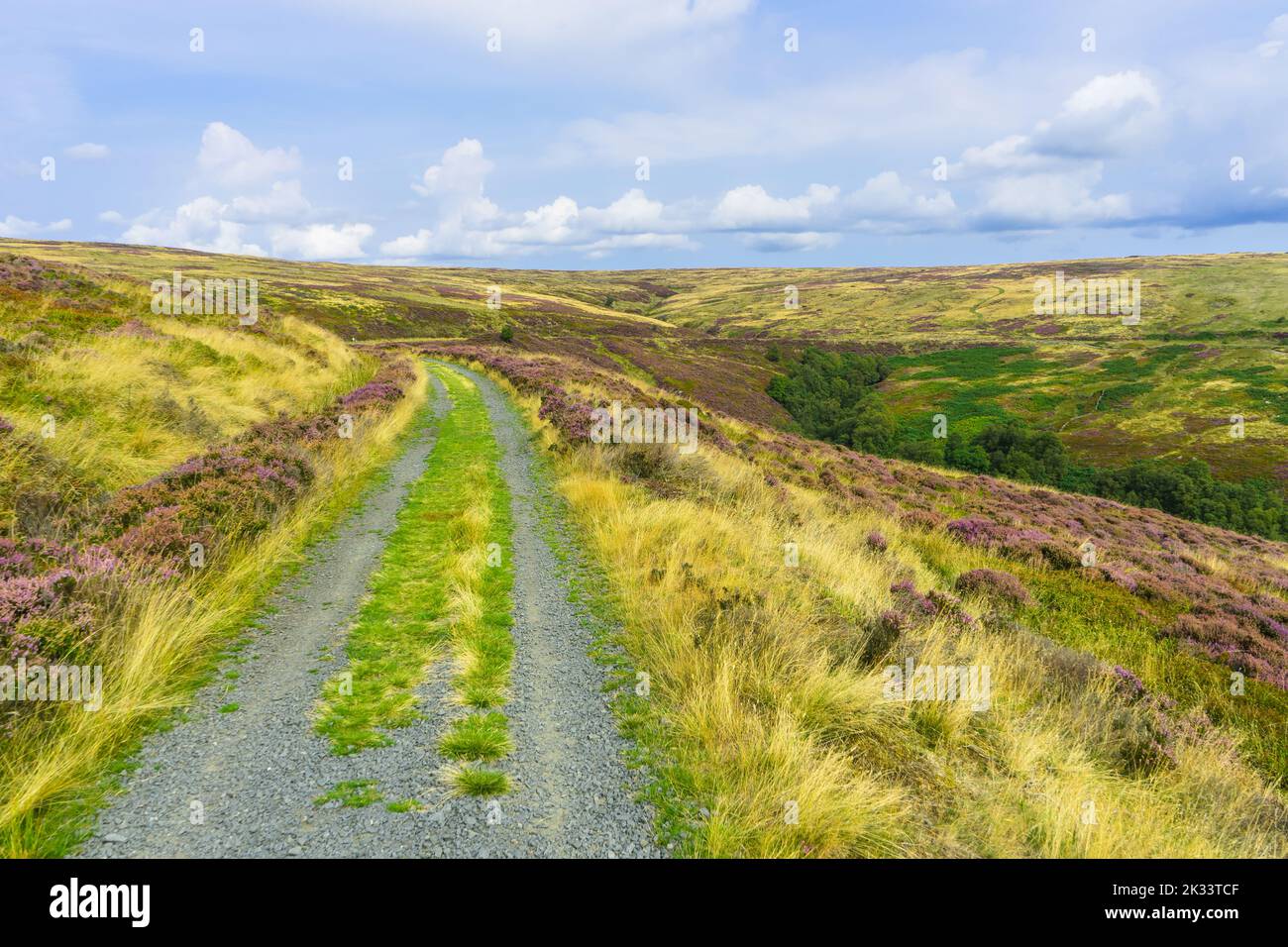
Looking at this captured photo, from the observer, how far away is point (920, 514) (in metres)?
18.4

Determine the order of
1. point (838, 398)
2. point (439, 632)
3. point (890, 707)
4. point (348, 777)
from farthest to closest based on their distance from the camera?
point (838, 398) → point (439, 632) → point (890, 707) → point (348, 777)

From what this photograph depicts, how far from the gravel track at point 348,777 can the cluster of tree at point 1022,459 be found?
6163cm

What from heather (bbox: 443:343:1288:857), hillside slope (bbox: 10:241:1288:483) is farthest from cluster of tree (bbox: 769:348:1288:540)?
heather (bbox: 443:343:1288:857)

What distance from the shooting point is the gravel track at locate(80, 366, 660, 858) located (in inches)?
152

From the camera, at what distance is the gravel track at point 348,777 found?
3863 mm

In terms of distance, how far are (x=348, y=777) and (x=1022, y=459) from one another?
6882cm

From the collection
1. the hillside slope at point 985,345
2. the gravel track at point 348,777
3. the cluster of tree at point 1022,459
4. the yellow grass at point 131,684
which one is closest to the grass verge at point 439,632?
the gravel track at point 348,777

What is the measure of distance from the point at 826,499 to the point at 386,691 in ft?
50.7

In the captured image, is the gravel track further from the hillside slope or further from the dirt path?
the hillside slope

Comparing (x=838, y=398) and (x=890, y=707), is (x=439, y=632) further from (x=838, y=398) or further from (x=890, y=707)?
(x=838, y=398)

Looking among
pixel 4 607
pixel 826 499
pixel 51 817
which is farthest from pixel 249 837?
pixel 826 499

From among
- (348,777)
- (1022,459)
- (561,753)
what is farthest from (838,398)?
(348,777)

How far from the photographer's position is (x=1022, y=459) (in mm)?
59562
